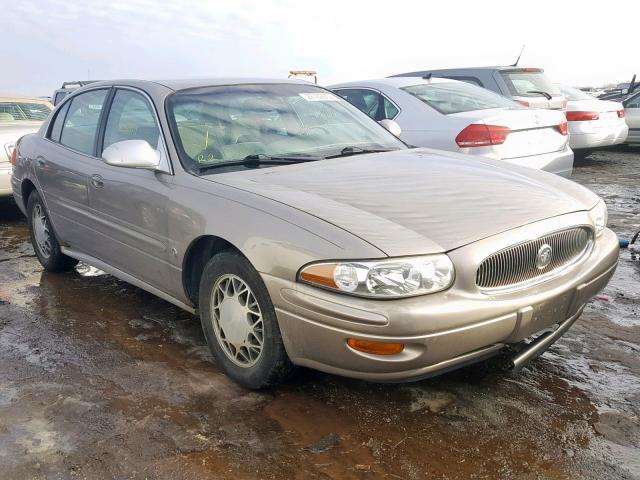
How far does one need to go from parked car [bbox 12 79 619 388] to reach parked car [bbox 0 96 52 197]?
10.7 feet

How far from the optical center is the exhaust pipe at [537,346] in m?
2.88

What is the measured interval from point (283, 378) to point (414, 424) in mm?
642

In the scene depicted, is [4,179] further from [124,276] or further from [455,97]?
[455,97]

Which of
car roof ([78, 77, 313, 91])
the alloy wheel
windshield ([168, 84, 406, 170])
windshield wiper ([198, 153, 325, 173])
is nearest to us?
the alloy wheel

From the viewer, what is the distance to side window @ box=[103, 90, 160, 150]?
3768 millimetres

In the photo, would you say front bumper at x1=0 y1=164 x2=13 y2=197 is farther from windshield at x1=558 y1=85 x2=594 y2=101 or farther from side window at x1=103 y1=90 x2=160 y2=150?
windshield at x1=558 y1=85 x2=594 y2=101

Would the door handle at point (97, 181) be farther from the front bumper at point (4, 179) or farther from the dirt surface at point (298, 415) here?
the front bumper at point (4, 179)

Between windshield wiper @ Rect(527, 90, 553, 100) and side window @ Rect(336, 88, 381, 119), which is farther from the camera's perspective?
windshield wiper @ Rect(527, 90, 553, 100)

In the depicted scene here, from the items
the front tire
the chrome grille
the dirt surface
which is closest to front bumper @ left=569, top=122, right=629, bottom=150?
the dirt surface

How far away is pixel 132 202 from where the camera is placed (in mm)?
3711

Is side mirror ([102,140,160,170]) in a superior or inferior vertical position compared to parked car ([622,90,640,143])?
superior

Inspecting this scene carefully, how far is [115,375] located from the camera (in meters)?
3.35

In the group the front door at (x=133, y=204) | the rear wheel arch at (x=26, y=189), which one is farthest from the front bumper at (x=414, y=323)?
the rear wheel arch at (x=26, y=189)

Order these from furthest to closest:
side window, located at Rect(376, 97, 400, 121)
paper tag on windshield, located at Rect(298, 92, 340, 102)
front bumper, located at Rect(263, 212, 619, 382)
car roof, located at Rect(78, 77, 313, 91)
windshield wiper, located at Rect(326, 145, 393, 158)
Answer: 1. side window, located at Rect(376, 97, 400, 121)
2. paper tag on windshield, located at Rect(298, 92, 340, 102)
3. car roof, located at Rect(78, 77, 313, 91)
4. windshield wiper, located at Rect(326, 145, 393, 158)
5. front bumper, located at Rect(263, 212, 619, 382)
